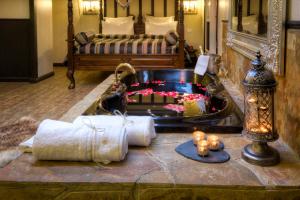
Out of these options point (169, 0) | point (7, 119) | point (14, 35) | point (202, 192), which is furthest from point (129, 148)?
point (169, 0)

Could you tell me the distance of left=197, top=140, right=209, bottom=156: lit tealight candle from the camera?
1.73 m

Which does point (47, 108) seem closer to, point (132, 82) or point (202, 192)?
point (132, 82)

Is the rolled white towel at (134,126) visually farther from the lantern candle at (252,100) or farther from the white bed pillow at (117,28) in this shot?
the white bed pillow at (117,28)

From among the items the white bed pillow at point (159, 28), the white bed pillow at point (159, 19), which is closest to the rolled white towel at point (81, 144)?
the white bed pillow at point (159, 28)

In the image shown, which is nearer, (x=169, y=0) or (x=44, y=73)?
(x=44, y=73)

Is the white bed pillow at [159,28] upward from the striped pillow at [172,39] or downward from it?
upward

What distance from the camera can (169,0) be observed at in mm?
9641


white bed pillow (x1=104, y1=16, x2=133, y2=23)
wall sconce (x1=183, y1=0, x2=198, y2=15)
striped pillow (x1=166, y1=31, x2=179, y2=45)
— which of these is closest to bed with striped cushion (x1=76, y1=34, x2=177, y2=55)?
striped pillow (x1=166, y1=31, x2=179, y2=45)

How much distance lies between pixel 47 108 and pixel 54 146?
3.84m

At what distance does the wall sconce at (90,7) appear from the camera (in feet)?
31.7

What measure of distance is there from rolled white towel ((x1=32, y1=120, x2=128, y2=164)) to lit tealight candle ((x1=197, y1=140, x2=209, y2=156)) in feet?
1.01

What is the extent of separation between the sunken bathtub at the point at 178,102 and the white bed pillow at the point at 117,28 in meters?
5.04

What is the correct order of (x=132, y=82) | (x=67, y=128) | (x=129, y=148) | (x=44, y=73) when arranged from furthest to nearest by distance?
1. (x=44, y=73)
2. (x=132, y=82)
3. (x=129, y=148)
4. (x=67, y=128)

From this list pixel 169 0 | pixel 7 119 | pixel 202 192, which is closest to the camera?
pixel 202 192
